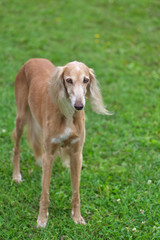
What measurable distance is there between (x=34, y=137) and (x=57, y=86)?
1457 mm

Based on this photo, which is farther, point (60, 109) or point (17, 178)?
point (17, 178)

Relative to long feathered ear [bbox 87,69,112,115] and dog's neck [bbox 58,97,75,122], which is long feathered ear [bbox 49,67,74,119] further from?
long feathered ear [bbox 87,69,112,115]

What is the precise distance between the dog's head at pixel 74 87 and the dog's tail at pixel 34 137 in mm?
1248

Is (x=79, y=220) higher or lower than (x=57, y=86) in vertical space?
lower

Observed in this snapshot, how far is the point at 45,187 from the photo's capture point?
350 cm

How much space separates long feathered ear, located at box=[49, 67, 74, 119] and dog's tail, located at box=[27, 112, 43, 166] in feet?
4.02

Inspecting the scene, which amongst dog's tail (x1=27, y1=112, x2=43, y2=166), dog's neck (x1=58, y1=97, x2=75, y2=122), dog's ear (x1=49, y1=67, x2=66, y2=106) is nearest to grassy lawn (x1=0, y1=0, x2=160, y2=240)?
dog's tail (x1=27, y1=112, x2=43, y2=166)

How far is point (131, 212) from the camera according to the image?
359 centimetres

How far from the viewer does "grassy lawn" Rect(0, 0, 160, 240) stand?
3.53 m

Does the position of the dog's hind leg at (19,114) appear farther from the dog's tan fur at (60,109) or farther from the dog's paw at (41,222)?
the dog's paw at (41,222)

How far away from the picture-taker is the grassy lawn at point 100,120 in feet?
11.6

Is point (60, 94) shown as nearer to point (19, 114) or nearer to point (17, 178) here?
point (19, 114)

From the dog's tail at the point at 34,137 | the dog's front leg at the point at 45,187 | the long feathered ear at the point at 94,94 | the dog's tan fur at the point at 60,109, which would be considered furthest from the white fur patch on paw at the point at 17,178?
the long feathered ear at the point at 94,94

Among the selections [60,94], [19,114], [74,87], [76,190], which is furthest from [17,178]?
[74,87]
